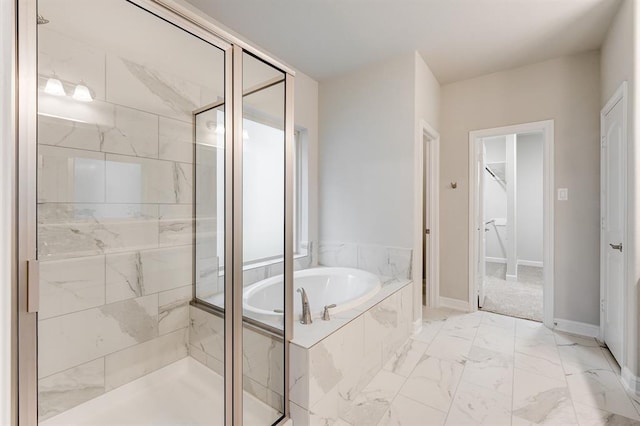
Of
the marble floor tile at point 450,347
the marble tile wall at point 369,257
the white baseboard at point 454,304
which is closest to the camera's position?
the marble floor tile at point 450,347

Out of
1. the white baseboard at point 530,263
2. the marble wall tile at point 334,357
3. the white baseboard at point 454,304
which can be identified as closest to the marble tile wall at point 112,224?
the marble wall tile at point 334,357

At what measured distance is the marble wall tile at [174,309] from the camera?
1.92 meters

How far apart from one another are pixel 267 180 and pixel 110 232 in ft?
3.11

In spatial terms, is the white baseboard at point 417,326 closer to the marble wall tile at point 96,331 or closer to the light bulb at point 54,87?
the marble wall tile at point 96,331

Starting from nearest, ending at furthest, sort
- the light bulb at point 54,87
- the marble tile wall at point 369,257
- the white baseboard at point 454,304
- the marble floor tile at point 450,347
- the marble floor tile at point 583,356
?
the light bulb at point 54,87, the marble floor tile at point 583,356, the marble floor tile at point 450,347, the marble tile wall at point 369,257, the white baseboard at point 454,304

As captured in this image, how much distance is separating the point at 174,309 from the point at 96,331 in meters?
0.42

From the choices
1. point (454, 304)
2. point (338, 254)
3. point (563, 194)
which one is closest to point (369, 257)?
point (338, 254)

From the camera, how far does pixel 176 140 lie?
1965mm

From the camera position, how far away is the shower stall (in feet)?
4.59

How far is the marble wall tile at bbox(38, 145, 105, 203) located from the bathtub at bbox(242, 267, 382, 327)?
1.04 meters

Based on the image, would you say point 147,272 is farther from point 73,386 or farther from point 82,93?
point 82,93

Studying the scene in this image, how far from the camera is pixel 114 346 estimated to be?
1.72m

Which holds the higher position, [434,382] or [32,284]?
[32,284]

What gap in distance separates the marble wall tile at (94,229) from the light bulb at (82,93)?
1.80 ft
